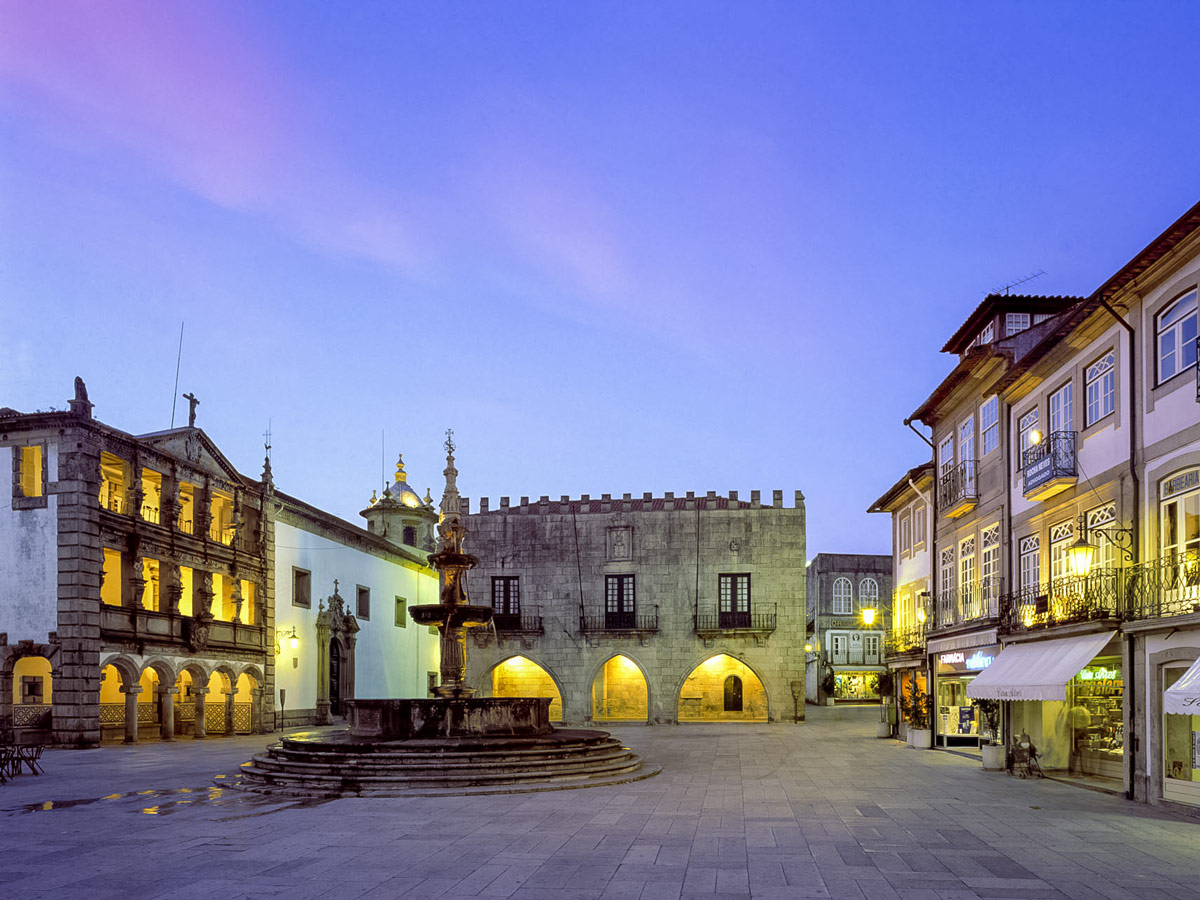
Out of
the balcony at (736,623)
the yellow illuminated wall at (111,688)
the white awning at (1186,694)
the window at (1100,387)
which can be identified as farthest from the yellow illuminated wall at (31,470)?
the white awning at (1186,694)

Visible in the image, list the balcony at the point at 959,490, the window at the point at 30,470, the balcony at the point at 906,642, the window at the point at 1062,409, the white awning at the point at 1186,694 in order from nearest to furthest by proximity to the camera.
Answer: the white awning at the point at 1186,694, the window at the point at 1062,409, the balcony at the point at 959,490, the window at the point at 30,470, the balcony at the point at 906,642

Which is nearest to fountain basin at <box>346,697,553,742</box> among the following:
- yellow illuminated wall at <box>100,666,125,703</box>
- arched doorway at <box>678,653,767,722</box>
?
yellow illuminated wall at <box>100,666,125,703</box>

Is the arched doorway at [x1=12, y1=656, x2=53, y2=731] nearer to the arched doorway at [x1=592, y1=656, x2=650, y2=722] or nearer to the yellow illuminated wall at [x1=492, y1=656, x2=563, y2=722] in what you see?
the yellow illuminated wall at [x1=492, y1=656, x2=563, y2=722]

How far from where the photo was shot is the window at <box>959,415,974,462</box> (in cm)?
2614

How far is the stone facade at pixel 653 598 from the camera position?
45406 millimetres

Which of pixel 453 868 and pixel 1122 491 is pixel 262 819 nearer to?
pixel 453 868

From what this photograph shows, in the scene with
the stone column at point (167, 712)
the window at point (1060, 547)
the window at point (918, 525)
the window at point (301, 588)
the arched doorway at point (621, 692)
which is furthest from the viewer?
the arched doorway at point (621, 692)

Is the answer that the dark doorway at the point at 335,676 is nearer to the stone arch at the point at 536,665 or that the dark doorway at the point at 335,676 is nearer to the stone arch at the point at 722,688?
the stone arch at the point at 536,665

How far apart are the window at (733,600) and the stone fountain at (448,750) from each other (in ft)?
81.1

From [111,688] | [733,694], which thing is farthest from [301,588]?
[733,694]

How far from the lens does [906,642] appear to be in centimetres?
3216

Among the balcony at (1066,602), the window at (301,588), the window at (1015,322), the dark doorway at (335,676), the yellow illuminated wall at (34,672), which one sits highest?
the window at (1015,322)

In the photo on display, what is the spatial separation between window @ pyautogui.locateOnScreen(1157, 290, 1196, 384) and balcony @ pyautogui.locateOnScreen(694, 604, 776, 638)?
97.8 ft

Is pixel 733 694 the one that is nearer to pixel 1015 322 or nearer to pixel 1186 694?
pixel 1015 322
